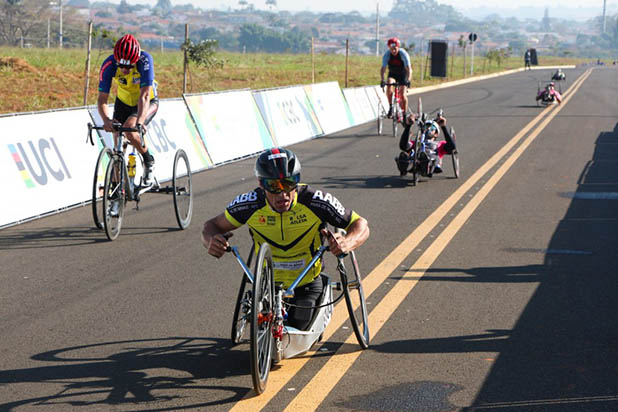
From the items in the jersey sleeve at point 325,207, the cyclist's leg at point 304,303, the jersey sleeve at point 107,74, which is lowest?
the cyclist's leg at point 304,303

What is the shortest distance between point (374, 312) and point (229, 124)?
1078 centimetres

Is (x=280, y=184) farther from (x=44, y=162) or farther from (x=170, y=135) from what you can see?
(x=170, y=135)

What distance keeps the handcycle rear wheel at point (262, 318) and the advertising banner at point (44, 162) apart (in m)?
6.10

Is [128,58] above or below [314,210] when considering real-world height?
above

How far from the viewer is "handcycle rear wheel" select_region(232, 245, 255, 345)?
5296 millimetres

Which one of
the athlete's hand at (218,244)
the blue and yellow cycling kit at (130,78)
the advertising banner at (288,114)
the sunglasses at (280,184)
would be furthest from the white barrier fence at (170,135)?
the sunglasses at (280,184)

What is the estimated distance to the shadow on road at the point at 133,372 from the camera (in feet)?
16.9

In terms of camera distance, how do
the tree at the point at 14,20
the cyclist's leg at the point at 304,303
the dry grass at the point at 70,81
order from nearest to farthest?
the cyclist's leg at the point at 304,303 → the dry grass at the point at 70,81 → the tree at the point at 14,20

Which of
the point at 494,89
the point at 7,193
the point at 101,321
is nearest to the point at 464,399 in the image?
the point at 101,321

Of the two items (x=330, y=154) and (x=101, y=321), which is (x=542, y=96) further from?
(x=101, y=321)

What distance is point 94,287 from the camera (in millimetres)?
7848

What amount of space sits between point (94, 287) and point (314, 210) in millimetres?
2931

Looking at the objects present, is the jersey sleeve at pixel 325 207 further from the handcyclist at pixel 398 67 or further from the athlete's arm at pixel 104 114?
the handcyclist at pixel 398 67

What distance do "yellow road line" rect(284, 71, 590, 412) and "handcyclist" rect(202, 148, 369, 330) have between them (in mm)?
363
